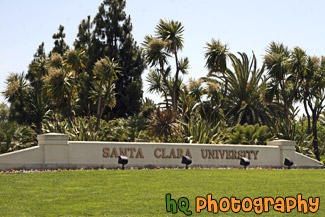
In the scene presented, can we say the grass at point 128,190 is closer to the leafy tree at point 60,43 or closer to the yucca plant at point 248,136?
the yucca plant at point 248,136

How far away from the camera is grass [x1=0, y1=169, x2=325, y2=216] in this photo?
37.5 ft

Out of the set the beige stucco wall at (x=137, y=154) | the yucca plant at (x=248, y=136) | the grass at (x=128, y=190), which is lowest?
the grass at (x=128, y=190)

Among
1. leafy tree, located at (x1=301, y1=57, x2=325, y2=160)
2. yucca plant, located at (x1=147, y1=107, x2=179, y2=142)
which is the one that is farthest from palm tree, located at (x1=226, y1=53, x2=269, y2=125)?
yucca plant, located at (x1=147, y1=107, x2=179, y2=142)

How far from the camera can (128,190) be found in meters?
14.0

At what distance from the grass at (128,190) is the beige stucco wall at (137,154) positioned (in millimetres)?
2181

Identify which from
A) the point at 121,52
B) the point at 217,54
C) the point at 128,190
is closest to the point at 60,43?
the point at 121,52

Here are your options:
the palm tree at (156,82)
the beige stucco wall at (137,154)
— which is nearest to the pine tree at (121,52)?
the palm tree at (156,82)

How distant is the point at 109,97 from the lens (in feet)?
120

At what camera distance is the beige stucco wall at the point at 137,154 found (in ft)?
63.8

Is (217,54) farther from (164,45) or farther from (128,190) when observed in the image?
(128,190)

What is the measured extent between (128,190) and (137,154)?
745 centimetres

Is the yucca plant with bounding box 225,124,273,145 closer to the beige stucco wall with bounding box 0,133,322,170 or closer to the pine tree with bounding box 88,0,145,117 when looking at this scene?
the beige stucco wall with bounding box 0,133,322,170

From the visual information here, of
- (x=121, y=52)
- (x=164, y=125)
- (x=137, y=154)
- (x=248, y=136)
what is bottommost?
(x=137, y=154)

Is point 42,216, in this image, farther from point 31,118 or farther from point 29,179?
point 31,118
